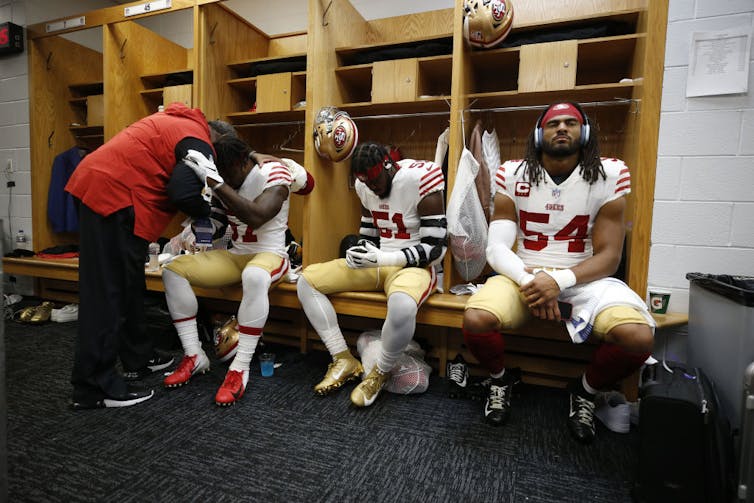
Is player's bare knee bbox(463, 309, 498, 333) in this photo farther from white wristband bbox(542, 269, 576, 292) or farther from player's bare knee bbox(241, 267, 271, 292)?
player's bare knee bbox(241, 267, 271, 292)

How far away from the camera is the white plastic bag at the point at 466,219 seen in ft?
6.19

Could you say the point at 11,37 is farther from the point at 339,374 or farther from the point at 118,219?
the point at 339,374

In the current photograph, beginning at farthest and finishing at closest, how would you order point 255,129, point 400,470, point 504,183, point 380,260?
point 255,129 < point 380,260 < point 504,183 < point 400,470

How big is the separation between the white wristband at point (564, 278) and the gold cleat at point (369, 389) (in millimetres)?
770

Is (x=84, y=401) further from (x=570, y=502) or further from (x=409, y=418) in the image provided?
(x=570, y=502)

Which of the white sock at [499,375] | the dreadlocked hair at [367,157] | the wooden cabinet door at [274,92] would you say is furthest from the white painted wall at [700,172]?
the wooden cabinet door at [274,92]

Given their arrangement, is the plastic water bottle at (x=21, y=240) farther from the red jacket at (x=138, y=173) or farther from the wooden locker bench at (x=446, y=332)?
the red jacket at (x=138, y=173)

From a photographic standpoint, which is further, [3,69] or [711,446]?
[3,69]

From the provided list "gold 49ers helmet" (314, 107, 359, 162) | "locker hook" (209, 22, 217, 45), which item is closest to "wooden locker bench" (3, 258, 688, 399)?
"gold 49ers helmet" (314, 107, 359, 162)

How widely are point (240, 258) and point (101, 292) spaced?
63 cm

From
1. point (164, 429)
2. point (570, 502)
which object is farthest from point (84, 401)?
point (570, 502)

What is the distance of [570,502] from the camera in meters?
1.11

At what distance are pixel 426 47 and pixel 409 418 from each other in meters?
1.87

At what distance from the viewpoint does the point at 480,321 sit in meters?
1.46
